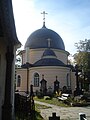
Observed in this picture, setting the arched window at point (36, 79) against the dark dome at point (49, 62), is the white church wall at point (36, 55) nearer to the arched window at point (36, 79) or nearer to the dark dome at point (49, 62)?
the dark dome at point (49, 62)

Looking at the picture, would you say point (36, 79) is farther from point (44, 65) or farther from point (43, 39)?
point (43, 39)

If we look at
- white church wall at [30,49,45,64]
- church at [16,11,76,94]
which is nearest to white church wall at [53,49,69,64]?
church at [16,11,76,94]

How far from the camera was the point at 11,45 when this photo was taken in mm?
8312

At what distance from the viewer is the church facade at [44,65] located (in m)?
38.2

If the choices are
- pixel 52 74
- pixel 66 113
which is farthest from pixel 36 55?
pixel 66 113

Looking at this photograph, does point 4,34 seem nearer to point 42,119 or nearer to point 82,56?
point 42,119

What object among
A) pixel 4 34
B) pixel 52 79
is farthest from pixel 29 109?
pixel 52 79

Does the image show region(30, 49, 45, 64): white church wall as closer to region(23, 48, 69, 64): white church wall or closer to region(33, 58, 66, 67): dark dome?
region(23, 48, 69, 64): white church wall

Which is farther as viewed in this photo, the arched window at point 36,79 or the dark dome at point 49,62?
the arched window at point 36,79

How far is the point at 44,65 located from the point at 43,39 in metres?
7.54

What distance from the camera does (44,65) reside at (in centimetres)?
3850

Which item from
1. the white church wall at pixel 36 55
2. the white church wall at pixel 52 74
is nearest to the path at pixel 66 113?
the white church wall at pixel 52 74

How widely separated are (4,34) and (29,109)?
19.5ft

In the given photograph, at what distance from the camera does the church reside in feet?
125
